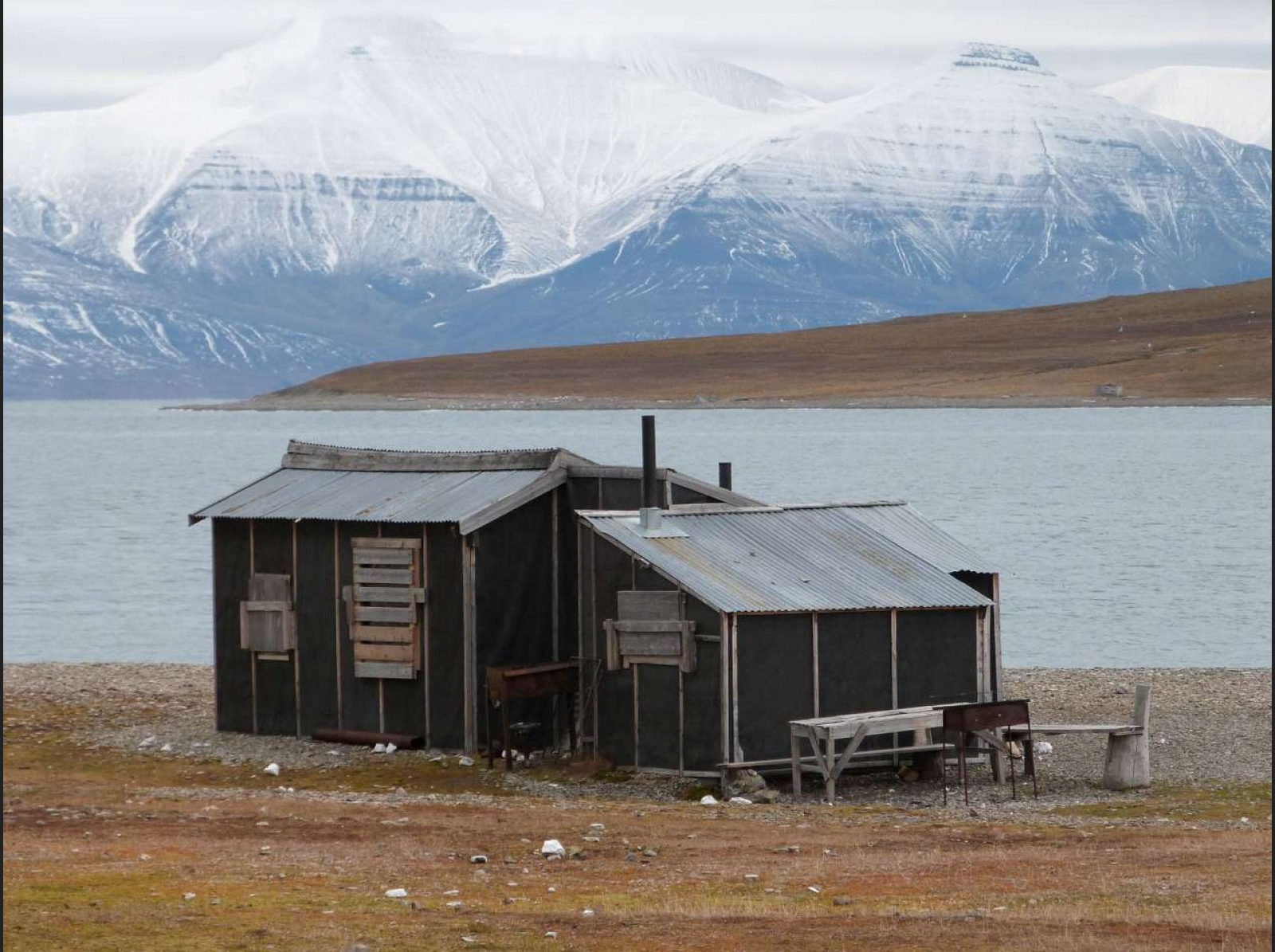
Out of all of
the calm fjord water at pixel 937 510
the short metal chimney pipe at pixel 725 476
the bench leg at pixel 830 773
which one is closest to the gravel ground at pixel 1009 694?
the bench leg at pixel 830 773

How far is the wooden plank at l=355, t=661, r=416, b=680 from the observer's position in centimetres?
2606

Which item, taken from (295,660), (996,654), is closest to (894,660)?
(996,654)

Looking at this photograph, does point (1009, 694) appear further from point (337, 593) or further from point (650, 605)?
point (337, 593)

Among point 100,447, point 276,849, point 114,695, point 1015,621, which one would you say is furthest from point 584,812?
point 100,447

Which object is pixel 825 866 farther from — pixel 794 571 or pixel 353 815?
pixel 794 571

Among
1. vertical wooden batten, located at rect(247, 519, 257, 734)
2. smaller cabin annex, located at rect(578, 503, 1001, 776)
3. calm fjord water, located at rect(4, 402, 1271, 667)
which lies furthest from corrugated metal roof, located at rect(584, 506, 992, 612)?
calm fjord water, located at rect(4, 402, 1271, 667)

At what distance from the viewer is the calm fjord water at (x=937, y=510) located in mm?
48812

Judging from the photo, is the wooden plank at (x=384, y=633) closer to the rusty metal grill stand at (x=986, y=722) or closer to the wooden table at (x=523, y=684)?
the wooden table at (x=523, y=684)

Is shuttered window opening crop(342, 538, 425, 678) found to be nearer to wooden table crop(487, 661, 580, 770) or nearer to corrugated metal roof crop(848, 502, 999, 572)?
wooden table crop(487, 661, 580, 770)

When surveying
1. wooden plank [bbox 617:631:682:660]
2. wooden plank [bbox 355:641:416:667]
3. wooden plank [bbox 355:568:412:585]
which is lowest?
wooden plank [bbox 355:641:416:667]

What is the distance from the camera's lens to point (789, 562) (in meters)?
24.7

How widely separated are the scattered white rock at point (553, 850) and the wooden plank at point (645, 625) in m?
4.93

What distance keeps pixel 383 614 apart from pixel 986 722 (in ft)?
24.2

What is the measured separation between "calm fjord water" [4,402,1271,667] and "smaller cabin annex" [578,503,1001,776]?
16.6 meters
